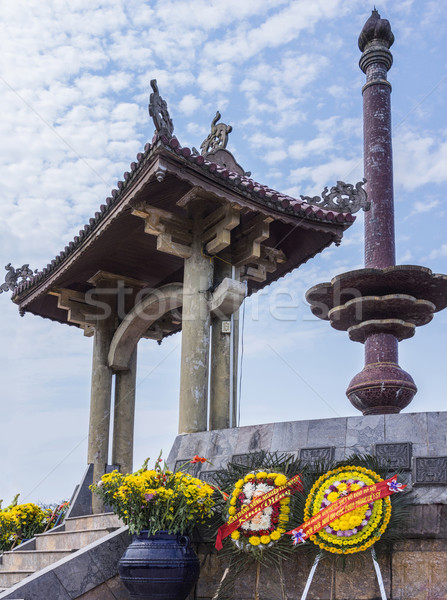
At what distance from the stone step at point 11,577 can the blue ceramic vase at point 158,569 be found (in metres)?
2.51

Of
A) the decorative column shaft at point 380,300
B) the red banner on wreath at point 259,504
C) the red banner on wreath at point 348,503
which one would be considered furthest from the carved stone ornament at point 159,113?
the red banner on wreath at point 348,503

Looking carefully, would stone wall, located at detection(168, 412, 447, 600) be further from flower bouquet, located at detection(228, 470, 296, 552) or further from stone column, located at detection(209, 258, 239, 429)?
stone column, located at detection(209, 258, 239, 429)

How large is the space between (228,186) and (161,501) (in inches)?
183

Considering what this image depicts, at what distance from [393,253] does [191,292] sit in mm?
4188

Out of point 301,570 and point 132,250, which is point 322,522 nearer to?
point 301,570

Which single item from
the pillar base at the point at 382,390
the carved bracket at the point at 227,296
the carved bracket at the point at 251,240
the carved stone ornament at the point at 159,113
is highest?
the carved stone ornament at the point at 159,113

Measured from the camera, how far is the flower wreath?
678cm

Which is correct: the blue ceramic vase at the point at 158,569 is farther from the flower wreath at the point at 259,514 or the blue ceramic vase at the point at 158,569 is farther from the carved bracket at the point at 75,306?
the carved bracket at the point at 75,306

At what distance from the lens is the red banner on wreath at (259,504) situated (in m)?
6.86

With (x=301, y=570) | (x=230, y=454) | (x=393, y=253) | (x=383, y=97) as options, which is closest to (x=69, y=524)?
(x=230, y=454)

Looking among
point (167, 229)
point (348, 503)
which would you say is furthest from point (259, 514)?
point (167, 229)

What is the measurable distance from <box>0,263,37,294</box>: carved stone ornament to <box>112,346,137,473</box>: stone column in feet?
9.02

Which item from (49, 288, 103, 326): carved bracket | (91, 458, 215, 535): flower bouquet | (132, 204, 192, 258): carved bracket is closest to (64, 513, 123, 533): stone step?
(91, 458, 215, 535): flower bouquet

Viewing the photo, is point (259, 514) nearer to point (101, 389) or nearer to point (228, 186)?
point (228, 186)
